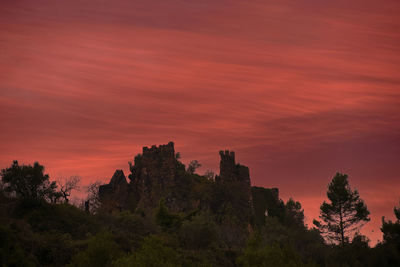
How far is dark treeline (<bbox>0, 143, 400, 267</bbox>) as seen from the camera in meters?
57.3

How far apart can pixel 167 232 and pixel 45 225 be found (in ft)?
61.1

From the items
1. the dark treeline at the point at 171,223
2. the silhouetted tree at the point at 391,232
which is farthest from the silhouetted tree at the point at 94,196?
the silhouetted tree at the point at 391,232

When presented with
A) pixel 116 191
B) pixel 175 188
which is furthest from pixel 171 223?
pixel 116 191

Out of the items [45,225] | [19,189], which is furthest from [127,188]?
[45,225]

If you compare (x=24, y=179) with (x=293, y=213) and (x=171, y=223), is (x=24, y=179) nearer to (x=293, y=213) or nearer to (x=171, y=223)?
(x=171, y=223)

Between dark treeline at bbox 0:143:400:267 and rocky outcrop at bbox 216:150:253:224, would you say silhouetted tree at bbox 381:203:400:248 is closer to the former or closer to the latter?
dark treeline at bbox 0:143:400:267

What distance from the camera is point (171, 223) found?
308 ft

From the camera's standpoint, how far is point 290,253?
58250mm

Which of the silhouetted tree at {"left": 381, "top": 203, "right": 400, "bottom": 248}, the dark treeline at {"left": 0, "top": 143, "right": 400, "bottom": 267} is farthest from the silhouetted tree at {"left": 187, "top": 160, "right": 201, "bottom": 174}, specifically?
the silhouetted tree at {"left": 381, "top": 203, "right": 400, "bottom": 248}

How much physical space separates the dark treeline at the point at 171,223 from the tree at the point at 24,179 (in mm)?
151

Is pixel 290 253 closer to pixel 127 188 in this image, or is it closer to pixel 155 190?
pixel 155 190

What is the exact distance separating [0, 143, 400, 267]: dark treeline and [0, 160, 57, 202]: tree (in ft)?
0.50

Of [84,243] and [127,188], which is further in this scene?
[127,188]

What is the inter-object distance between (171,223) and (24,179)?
76.5 feet
